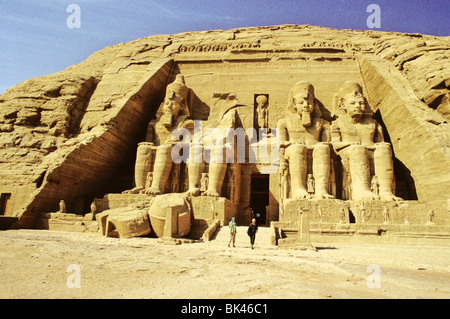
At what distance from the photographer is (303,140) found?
10734 millimetres

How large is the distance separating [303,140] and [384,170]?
8.68ft

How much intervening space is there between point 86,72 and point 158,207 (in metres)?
8.71

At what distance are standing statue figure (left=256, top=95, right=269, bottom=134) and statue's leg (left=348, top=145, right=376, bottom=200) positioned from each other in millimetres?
3627

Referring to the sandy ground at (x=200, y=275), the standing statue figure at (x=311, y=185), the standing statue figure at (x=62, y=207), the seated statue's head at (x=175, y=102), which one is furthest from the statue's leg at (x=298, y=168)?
the standing statue figure at (x=62, y=207)

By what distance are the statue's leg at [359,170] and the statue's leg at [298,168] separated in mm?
1405

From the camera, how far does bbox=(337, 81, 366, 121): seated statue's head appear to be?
1052 centimetres

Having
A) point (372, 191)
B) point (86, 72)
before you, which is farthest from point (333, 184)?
point (86, 72)

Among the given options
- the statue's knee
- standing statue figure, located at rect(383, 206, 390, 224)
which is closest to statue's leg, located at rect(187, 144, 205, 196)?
the statue's knee

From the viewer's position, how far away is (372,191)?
9.29m

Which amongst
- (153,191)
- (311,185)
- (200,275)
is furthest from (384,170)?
(200,275)

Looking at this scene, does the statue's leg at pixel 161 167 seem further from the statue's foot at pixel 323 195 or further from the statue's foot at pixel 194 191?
the statue's foot at pixel 323 195

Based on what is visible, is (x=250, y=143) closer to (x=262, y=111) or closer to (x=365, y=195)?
(x=262, y=111)

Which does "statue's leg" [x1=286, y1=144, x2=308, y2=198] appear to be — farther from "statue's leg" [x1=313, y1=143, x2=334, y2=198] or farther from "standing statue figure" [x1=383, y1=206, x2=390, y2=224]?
"standing statue figure" [x1=383, y1=206, x2=390, y2=224]

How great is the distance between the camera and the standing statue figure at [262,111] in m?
12.3
